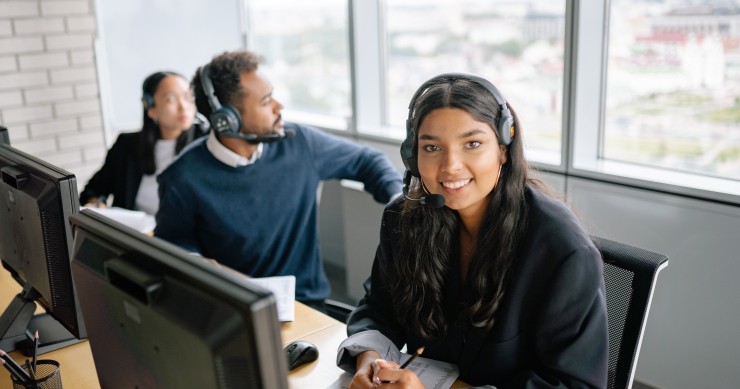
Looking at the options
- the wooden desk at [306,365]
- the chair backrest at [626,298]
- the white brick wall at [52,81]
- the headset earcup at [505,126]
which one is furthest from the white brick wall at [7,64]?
the chair backrest at [626,298]

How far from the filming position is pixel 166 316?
2.65 ft

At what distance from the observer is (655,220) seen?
224 cm

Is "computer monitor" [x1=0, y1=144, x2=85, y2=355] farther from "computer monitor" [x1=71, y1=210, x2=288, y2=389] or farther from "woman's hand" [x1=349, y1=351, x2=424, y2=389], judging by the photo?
"woman's hand" [x1=349, y1=351, x2=424, y2=389]

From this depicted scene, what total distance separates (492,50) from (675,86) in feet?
2.60

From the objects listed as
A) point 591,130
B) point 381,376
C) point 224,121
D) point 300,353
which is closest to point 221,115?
point 224,121

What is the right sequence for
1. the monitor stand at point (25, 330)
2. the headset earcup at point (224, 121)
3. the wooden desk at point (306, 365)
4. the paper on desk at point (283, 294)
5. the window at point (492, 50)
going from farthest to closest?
1. the window at point (492, 50)
2. the headset earcup at point (224, 121)
3. the paper on desk at point (283, 294)
4. the monitor stand at point (25, 330)
5. the wooden desk at point (306, 365)

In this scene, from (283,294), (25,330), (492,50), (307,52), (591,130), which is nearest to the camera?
(25,330)

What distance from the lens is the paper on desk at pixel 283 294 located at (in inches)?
66.7

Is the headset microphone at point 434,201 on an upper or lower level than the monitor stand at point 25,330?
upper

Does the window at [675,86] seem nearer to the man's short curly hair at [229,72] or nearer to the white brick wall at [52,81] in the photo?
the man's short curly hair at [229,72]

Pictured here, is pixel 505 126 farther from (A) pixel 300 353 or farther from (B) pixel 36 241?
(B) pixel 36 241

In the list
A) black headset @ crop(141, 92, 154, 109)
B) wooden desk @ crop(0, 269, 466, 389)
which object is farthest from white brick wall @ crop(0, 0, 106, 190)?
wooden desk @ crop(0, 269, 466, 389)

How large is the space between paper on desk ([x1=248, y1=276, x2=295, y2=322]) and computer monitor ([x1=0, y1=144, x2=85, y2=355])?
1.44ft

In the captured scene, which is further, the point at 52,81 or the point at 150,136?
the point at 52,81
